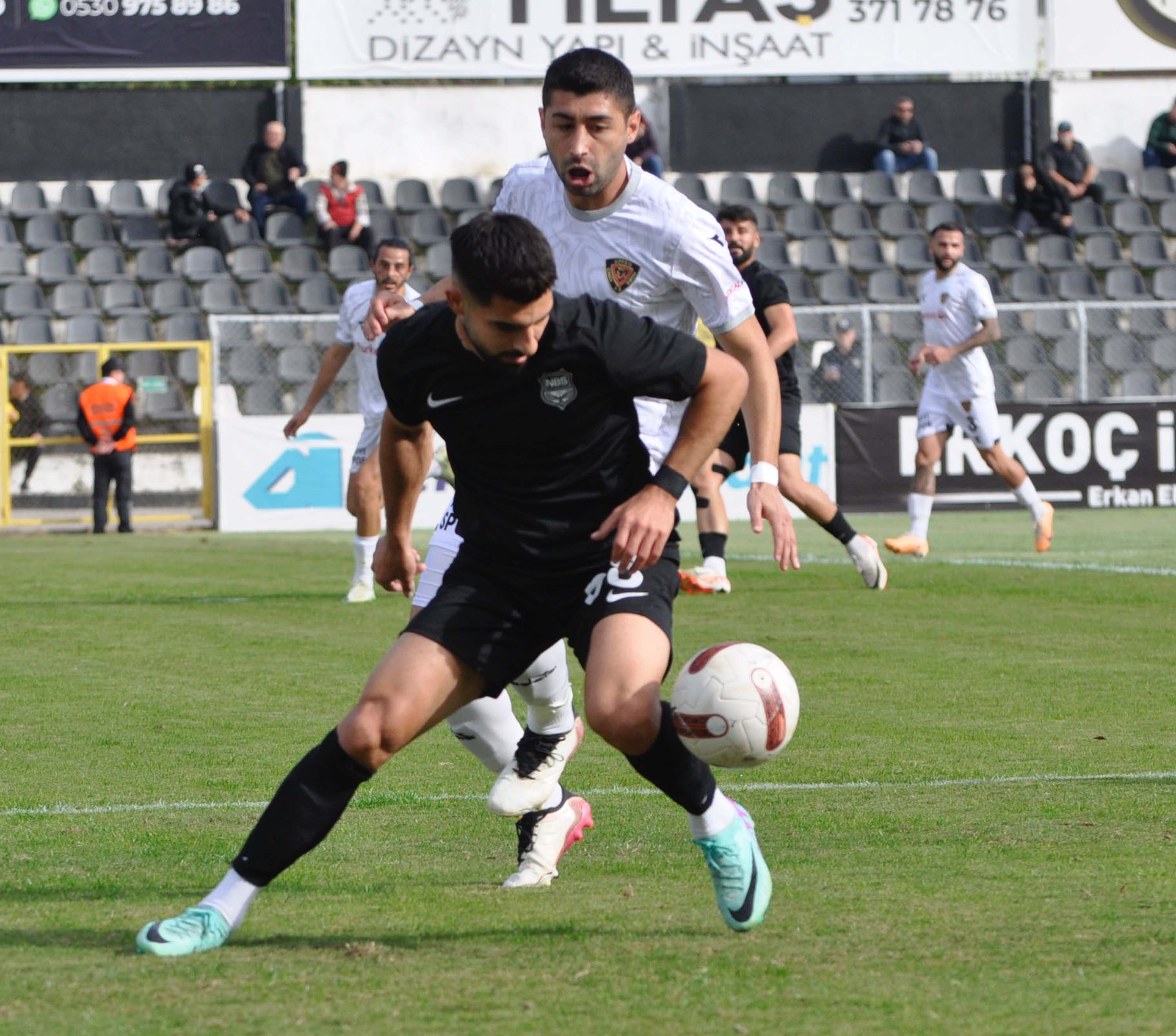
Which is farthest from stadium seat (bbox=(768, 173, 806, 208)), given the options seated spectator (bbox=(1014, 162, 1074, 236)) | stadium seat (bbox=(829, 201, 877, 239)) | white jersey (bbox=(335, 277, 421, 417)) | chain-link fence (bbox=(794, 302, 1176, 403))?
white jersey (bbox=(335, 277, 421, 417))

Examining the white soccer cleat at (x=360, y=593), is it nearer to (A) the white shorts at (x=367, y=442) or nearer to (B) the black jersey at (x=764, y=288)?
(A) the white shorts at (x=367, y=442)

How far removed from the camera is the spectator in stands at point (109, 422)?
71.7 ft

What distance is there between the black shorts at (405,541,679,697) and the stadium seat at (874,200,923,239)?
2371cm

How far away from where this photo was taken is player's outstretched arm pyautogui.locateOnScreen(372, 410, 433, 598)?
4.49 m

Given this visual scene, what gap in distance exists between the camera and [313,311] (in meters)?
24.8

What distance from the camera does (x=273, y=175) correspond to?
26.1m

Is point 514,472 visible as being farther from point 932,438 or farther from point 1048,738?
point 932,438

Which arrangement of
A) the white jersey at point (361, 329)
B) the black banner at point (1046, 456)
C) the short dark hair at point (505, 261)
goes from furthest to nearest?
1. the black banner at point (1046, 456)
2. the white jersey at point (361, 329)
3. the short dark hair at point (505, 261)

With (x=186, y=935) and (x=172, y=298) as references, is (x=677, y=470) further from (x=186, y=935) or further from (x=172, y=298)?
(x=172, y=298)

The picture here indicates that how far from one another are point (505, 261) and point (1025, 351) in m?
21.6

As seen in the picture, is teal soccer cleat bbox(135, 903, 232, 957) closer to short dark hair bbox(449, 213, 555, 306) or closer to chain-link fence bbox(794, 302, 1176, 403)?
short dark hair bbox(449, 213, 555, 306)

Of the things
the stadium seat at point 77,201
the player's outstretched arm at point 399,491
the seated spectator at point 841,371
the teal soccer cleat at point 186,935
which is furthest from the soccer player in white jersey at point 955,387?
the stadium seat at point 77,201

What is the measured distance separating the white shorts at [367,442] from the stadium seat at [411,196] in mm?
14998

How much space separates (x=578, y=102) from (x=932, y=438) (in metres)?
11.2
